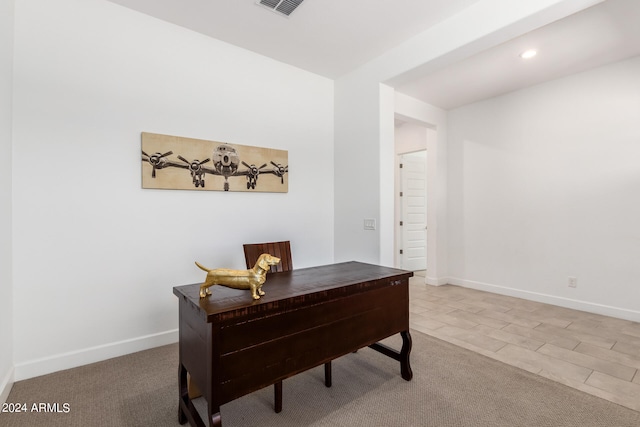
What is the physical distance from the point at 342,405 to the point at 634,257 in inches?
145

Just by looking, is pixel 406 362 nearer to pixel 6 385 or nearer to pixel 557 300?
pixel 6 385

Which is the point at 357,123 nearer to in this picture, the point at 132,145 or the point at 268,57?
the point at 268,57

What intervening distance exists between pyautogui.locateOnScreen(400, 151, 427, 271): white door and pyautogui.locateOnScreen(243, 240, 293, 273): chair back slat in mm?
3725

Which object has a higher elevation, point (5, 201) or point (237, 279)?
point (5, 201)

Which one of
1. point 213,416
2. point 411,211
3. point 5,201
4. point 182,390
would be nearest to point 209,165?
point 5,201

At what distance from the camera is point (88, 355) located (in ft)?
7.95

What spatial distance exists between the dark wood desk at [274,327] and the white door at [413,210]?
3.82 m

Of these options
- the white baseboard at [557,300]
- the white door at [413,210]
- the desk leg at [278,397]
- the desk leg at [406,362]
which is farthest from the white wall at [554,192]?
the desk leg at [278,397]

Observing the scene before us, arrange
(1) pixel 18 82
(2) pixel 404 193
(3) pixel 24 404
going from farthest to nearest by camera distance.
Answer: (2) pixel 404 193 < (1) pixel 18 82 < (3) pixel 24 404

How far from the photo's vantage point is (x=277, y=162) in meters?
3.46

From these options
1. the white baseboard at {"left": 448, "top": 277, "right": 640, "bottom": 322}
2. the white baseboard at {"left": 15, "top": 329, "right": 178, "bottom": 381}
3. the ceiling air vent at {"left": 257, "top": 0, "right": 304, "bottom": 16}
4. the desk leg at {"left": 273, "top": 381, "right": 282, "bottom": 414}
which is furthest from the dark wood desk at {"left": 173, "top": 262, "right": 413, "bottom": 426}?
the white baseboard at {"left": 448, "top": 277, "right": 640, "bottom": 322}

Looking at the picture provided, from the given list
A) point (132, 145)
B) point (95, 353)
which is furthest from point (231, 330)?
point (132, 145)

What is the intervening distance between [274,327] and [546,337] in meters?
2.84

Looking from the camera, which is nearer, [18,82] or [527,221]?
[18,82]
